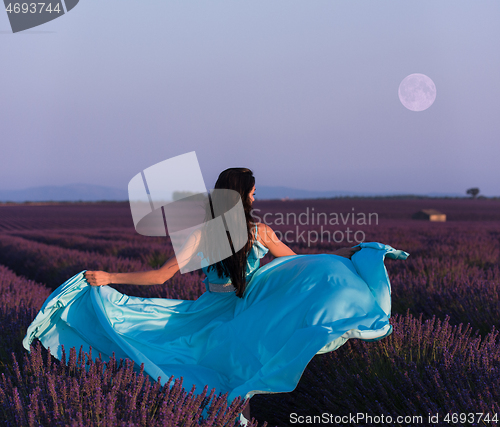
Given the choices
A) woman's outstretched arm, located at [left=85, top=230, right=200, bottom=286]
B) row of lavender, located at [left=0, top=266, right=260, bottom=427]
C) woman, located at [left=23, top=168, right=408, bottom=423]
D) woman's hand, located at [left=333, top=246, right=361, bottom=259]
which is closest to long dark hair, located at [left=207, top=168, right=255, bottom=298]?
woman, located at [left=23, top=168, right=408, bottom=423]

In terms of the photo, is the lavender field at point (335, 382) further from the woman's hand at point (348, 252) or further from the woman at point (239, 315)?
the woman's hand at point (348, 252)

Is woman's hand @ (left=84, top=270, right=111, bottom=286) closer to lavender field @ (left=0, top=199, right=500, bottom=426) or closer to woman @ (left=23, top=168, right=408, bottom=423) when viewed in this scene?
woman @ (left=23, top=168, right=408, bottom=423)

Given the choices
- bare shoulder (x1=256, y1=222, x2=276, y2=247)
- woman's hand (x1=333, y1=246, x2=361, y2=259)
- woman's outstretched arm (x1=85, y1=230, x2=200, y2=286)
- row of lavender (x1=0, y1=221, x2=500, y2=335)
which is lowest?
row of lavender (x1=0, y1=221, x2=500, y2=335)

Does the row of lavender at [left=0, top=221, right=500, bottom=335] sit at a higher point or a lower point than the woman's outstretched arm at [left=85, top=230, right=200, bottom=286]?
lower

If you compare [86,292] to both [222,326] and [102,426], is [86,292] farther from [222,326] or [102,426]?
[102,426]

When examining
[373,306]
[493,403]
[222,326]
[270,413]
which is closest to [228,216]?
[222,326]

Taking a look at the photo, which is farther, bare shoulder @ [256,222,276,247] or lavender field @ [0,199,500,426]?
bare shoulder @ [256,222,276,247]

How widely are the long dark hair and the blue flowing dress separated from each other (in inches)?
2.3

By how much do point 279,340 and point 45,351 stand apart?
1277 millimetres

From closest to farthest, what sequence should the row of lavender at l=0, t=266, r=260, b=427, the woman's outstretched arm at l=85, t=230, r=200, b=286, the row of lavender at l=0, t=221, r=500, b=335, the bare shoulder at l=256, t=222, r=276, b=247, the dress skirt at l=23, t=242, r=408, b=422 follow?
the row of lavender at l=0, t=266, r=260, b=427
the dress skirt at l=23, t=242, r=408, b=422
the woman's outstretched arm at l=85, t=230, r=200, b=286
the bare shoulder at l=256, t=222, r=276, b=247
the row of lavender at l=0, t=221, r=500, b=335

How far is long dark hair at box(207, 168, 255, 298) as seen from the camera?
7.06 ft

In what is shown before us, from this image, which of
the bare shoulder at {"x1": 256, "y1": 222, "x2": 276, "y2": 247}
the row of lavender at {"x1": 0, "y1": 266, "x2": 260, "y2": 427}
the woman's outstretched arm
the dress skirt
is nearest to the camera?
the row of lavender at {"x1": 0, "y1": 266, "x2": 260, "y2": 427}

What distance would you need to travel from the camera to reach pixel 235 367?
190cm

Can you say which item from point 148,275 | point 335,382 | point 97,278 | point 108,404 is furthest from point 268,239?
point 108,404
